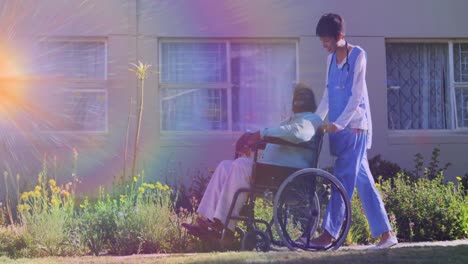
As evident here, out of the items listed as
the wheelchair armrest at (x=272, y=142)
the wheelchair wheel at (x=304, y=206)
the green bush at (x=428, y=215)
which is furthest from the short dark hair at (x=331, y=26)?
the green bush at (x=428, y=215)

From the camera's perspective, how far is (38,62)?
1002cm

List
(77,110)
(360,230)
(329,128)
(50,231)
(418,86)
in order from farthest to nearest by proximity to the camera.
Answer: (418,86) → (77,110) → (360,230) → (50,231) → (329,128)

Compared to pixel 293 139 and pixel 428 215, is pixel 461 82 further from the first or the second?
pixel 293 139

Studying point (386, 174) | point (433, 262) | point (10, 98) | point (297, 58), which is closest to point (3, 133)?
point (10, 98)

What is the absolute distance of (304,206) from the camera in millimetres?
5562

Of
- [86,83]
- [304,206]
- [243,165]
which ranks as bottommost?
[304,206]

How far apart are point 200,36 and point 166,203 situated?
4086 mm

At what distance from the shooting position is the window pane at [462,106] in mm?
11039

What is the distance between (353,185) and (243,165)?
98cm

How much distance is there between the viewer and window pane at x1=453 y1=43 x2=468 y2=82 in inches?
434

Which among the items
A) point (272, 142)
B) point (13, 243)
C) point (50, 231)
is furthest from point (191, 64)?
point (272, 142)

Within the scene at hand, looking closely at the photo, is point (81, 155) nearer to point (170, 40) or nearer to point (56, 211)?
point (170, 40)

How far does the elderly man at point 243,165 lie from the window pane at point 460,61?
623cm

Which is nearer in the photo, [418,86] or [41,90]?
[41,90]
